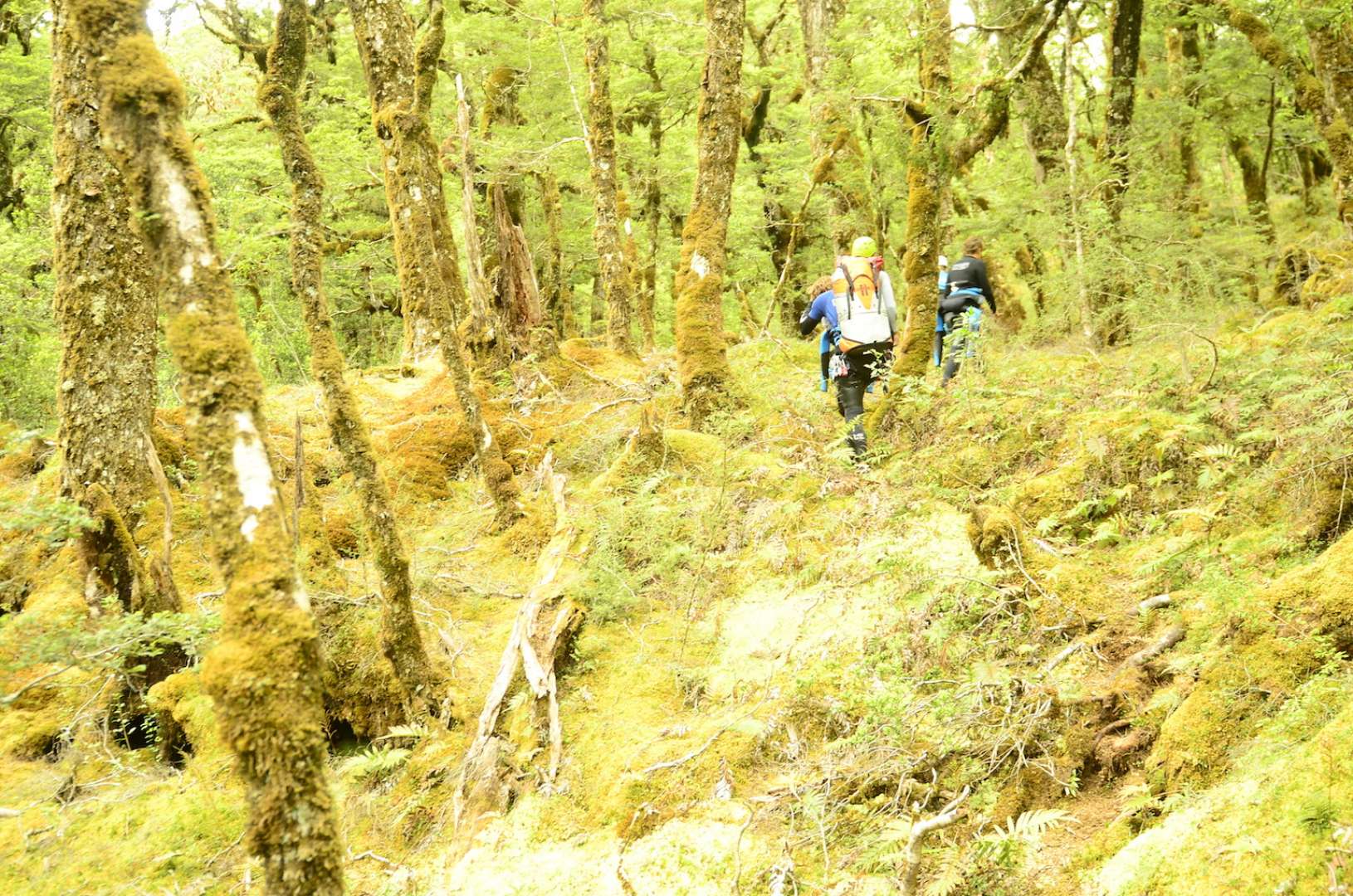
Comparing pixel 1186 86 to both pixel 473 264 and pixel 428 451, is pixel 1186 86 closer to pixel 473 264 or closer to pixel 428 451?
pixel 473 264

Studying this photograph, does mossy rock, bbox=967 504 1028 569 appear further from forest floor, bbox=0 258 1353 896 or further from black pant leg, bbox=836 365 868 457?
black pant leg, bbox=836 365 868 457

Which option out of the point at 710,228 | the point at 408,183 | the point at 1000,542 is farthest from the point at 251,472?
the point at 710,228

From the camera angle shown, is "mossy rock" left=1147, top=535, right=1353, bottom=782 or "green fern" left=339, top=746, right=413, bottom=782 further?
"green fern" left=339, top=746, right=413, bottom=782

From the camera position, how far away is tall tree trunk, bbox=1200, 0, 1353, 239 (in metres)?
9.91

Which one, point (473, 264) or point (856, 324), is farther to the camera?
point (473, 264)

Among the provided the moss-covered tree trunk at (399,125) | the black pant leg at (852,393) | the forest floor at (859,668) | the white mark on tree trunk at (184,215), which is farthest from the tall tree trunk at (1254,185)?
the white mark on tree trunk at (184,215)

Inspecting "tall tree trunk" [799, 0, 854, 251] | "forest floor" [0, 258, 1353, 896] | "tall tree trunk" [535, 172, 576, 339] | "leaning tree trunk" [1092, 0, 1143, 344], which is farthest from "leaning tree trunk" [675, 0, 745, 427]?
"tall tree trunk" [535, 172, 576, 339]

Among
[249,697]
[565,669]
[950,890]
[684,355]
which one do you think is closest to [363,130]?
[684,355]

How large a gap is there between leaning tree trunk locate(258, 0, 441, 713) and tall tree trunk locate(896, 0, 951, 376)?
5.54m

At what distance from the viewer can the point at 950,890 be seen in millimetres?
3146

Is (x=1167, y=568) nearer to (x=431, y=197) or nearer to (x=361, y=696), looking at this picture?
(x=361, y=696)

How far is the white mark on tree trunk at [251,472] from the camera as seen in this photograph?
304 cm

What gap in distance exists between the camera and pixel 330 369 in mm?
5574

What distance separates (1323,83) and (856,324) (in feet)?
23.8
